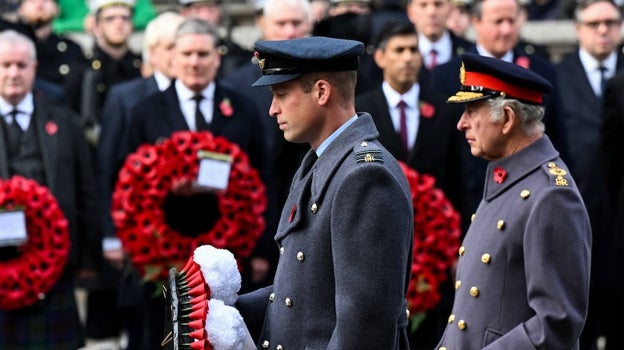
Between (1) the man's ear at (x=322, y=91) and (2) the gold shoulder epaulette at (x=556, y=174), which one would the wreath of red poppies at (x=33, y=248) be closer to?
(2) the gold shoulder epaulette at (x=556, y=174)

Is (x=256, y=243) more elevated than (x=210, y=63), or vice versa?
(x=210, y=63)

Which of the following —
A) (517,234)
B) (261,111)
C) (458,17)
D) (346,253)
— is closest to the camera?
(346,253)

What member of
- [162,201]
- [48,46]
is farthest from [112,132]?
[48,46]

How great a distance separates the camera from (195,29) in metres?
10.0

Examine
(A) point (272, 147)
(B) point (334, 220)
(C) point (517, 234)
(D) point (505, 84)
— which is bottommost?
(A) point (272, 147)

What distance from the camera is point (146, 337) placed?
32.4ft

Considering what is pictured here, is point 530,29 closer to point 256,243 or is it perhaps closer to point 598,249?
point 598,249

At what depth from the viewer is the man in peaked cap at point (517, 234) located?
5.45 meters

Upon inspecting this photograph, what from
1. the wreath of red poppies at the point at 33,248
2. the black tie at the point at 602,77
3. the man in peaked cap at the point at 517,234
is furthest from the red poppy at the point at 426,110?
the man in peaked cap at the point at 517,234

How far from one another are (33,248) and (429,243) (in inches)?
97.8

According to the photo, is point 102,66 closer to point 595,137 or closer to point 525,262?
point 595,137

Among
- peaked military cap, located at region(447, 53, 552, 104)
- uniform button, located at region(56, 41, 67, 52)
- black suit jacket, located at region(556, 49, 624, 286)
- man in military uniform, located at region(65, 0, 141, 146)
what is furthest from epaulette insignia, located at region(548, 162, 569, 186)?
uniform button, located at region(56, 41, 67, 52)

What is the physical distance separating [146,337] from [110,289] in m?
2.07

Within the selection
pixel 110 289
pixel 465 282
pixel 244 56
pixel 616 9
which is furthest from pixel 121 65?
pixel 465 282
